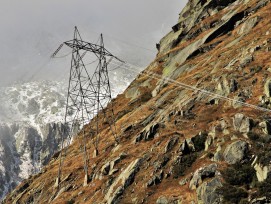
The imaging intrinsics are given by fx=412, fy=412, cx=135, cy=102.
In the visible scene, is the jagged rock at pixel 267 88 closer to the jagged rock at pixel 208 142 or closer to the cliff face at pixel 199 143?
the cliff face at pixel 199 143

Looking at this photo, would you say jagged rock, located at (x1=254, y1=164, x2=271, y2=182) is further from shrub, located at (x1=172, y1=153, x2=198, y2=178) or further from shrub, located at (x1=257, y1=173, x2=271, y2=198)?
shrub, located at (x1=172, y1=153, x2=198, y2=178)

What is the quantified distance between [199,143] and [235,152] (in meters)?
4.34

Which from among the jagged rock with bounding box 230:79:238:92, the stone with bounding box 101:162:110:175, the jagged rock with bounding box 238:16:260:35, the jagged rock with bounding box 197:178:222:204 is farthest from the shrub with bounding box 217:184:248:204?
the jagged rock with bounding box 238:16:260:35

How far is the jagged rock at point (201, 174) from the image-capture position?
28.7 metres

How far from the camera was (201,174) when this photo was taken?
29.0 m

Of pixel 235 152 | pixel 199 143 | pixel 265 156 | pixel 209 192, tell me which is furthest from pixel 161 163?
pixel 265 156

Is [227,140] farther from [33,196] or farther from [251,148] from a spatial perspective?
[33,196]

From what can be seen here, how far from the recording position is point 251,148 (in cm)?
2953

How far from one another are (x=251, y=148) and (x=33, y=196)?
120ft

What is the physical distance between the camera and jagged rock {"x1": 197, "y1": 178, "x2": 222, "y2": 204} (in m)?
26.4

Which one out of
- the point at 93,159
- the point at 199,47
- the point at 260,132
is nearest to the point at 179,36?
the point at 199,47

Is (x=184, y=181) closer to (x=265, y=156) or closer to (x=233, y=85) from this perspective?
(x=265, y=156)

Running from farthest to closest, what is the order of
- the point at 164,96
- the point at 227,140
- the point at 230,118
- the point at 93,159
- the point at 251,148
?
the point at 164,96
the point at 93,159
the point at 230,118
the point at 227,140
the point at 251,148

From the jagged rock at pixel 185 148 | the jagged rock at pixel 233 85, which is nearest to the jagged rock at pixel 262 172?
the jagged rock at pixel 185 148
